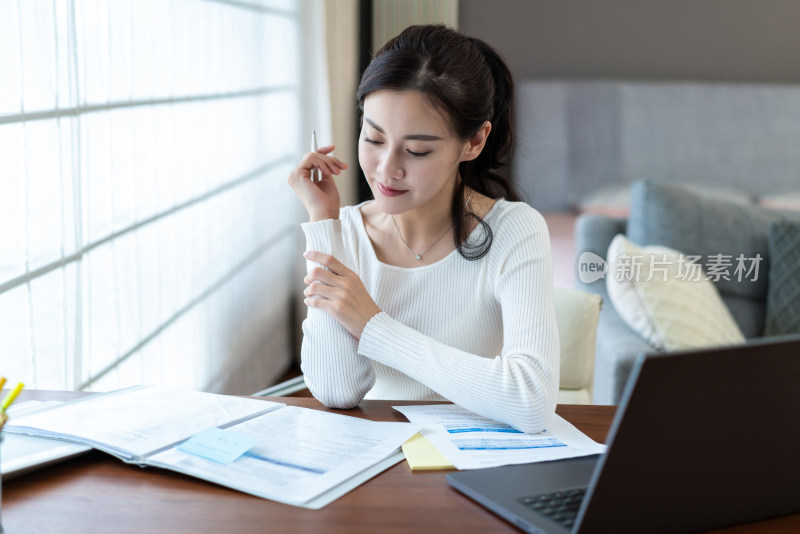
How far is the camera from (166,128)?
78.4 inches

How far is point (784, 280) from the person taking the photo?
94.7 inches

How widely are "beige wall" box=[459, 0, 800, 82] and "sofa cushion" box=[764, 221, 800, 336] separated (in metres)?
2.00

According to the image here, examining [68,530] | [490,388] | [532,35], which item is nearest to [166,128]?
[490,388]

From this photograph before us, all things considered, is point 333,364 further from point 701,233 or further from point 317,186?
point 701,233

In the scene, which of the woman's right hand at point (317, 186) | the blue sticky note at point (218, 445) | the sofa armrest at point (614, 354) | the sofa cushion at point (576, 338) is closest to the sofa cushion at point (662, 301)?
the sofa armrest at point (614, 354)

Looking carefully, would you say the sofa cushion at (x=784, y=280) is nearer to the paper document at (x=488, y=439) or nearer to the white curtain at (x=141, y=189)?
the paper document at (x=488, y=439)

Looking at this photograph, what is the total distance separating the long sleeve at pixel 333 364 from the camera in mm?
1175

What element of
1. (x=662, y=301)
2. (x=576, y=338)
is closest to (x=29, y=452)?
(x=576, y=338)

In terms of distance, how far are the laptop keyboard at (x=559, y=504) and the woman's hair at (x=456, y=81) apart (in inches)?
22.8

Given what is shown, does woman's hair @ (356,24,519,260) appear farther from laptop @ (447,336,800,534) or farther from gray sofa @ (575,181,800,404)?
gray sofa @ (575,181,800,404)

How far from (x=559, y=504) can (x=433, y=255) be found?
26.2 inches

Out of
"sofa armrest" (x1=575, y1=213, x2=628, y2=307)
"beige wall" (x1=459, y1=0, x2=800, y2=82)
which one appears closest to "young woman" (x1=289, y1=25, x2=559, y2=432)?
"sofa armrest" (x1=575, y1=213, x2=628, y2=307)

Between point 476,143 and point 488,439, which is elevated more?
point 476,143

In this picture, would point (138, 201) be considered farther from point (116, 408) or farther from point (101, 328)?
point (116, 408)
